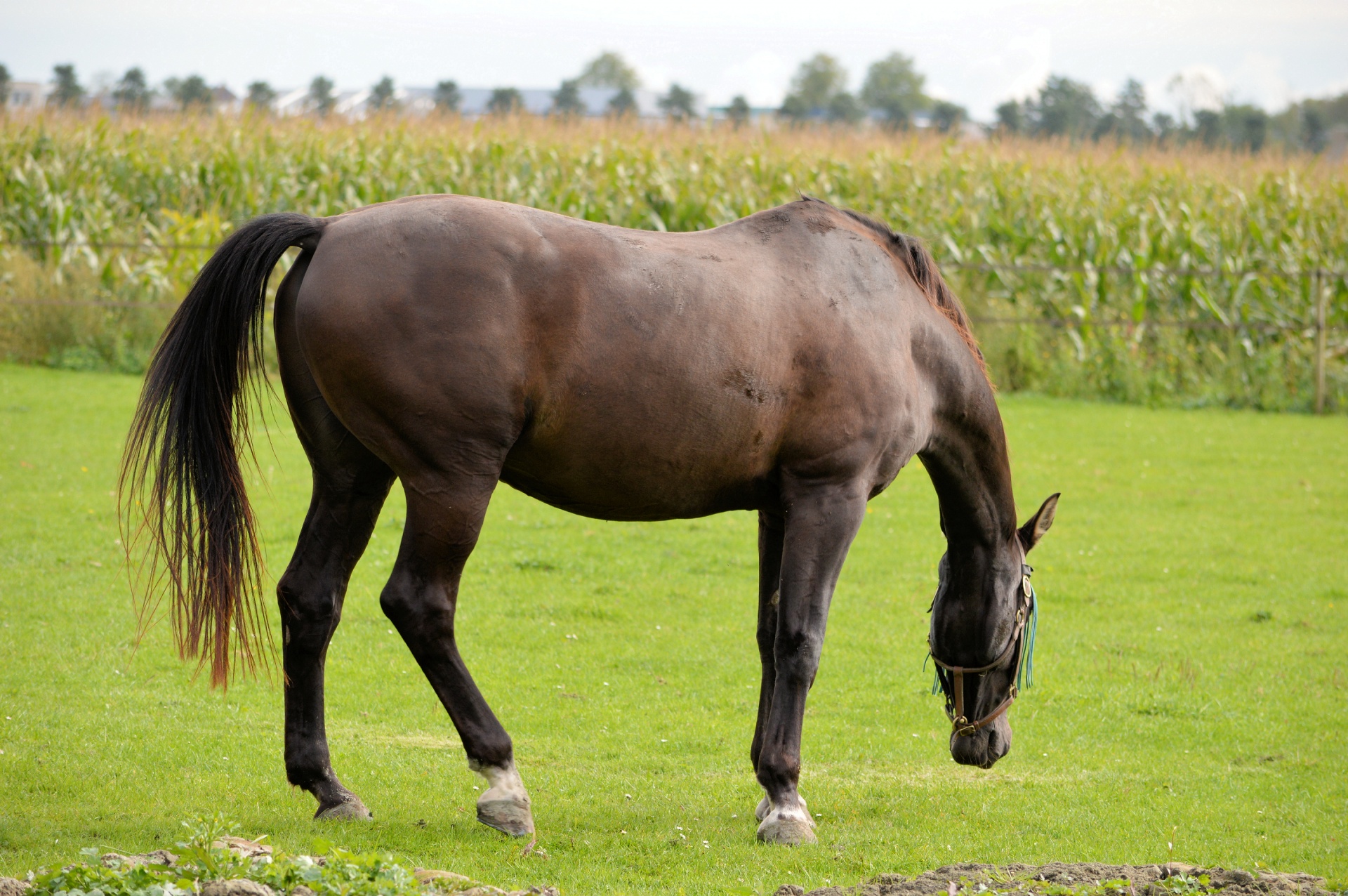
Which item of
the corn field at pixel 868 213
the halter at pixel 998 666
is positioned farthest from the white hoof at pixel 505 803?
the corn field at pixel 868 213

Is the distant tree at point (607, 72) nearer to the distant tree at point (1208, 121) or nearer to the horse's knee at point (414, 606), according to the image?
the distant tree at point (1208, 121)

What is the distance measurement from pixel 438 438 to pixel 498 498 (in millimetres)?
6597

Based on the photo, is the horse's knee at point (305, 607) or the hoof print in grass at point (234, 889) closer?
the hoof print in grass at point (234, 889)

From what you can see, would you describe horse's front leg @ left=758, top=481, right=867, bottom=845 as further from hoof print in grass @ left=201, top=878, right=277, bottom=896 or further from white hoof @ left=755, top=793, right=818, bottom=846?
hoof print in grass @ left=201, top=878, right=277, bottom=896

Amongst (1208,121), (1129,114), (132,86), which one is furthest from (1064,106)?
(132,86)

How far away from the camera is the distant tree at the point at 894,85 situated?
297 ft

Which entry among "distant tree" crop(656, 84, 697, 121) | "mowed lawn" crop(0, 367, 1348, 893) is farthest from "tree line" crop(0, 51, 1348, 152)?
"mowed lawn" crop(0, 367, 1348, 893)

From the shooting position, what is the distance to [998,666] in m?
4.47

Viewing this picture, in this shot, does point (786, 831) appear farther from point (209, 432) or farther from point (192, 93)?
point (192, 93)

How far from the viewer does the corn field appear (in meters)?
14.5

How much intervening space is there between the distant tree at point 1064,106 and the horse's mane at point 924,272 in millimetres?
66713

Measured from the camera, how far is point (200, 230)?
14.7m

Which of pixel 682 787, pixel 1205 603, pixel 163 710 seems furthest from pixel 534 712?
pixel 1205 603

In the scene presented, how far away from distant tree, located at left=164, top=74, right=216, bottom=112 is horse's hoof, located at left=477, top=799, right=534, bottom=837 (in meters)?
17.6
